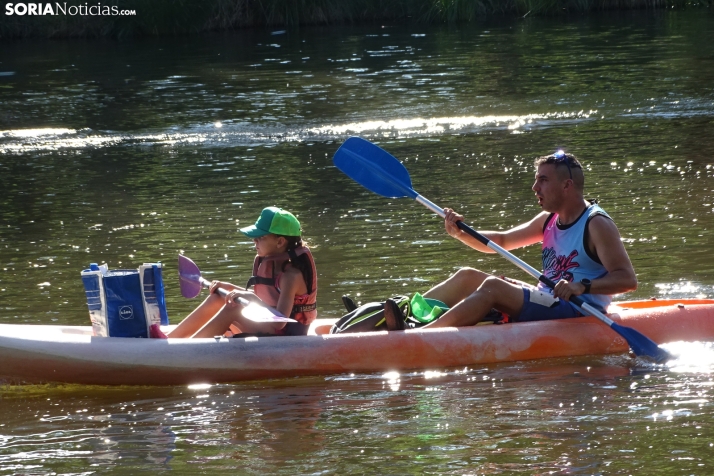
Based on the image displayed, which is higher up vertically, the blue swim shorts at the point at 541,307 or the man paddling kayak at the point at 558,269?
the man paddling kayak at the point at 558,269

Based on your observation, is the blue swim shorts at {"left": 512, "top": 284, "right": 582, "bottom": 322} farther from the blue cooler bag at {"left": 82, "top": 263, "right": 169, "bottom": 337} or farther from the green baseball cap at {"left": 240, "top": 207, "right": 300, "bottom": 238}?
the blue cooler bag at {"left": 82, "top": 263, "right": 169, "bottom": 337}

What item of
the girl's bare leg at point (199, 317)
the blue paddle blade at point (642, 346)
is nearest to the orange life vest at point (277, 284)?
the girl's bare leg at point (199, 317)

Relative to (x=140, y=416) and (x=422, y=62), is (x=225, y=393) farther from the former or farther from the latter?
(x=422, y=62)

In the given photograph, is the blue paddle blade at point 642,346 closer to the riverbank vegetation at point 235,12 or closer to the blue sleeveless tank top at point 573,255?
the blue sleeveless tank top at point 573,255

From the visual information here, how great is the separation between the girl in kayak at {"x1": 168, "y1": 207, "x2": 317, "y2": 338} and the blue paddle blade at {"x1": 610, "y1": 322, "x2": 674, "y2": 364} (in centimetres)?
148

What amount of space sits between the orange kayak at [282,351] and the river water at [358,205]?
7 cm

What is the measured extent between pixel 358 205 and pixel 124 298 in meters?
4.02

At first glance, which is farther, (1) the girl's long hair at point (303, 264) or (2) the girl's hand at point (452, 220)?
(2) the girl's hand at point (452, 220)

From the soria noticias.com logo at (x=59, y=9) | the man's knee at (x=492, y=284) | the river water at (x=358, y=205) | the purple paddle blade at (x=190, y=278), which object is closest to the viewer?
the river water at (x=358, y=205)

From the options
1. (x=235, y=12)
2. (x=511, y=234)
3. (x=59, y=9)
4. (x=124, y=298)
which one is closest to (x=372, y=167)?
(x=511, y=234)

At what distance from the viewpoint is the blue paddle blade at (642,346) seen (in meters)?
5.23

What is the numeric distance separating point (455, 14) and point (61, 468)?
20.8 metres

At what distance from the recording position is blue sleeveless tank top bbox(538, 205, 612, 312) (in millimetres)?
5227

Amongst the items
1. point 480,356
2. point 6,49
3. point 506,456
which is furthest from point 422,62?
point 506,456
